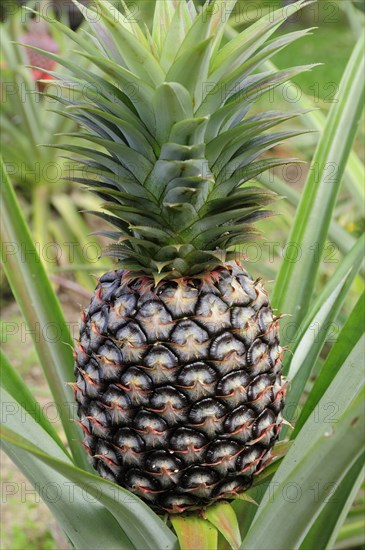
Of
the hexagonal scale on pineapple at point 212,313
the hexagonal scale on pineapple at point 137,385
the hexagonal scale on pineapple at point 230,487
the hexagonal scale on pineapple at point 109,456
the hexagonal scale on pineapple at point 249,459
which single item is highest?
the hexagonal scale on pineapple at point 212,313

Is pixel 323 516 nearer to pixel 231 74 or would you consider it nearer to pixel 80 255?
pixel 231 74

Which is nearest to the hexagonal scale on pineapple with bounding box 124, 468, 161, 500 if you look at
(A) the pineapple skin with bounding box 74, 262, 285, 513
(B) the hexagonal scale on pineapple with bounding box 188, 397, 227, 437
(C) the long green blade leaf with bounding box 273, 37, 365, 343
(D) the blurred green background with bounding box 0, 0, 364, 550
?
(A) the pineapple skin with bounding box 74, 262, 285, 513

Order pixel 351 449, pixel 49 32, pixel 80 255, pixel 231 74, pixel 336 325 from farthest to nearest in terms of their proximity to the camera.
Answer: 1. pixel 49 32
2. pixel 80 255
3. pixel 336 325
4. pixel 231 74
5. pixel 351 449

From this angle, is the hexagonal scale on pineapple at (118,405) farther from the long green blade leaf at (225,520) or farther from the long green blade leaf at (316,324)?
the long green blade leaf at (316,324)

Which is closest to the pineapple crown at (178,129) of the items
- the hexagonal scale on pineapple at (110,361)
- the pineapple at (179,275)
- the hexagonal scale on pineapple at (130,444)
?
the pineapple at (179,275)

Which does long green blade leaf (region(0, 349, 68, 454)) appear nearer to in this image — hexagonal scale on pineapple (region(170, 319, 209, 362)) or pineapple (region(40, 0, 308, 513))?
pineapple (region(40, 0, 308, 513))

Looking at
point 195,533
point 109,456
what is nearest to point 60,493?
point 109,456

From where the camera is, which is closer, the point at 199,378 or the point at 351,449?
the point at 351,449

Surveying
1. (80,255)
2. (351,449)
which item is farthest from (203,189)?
(80,255)
